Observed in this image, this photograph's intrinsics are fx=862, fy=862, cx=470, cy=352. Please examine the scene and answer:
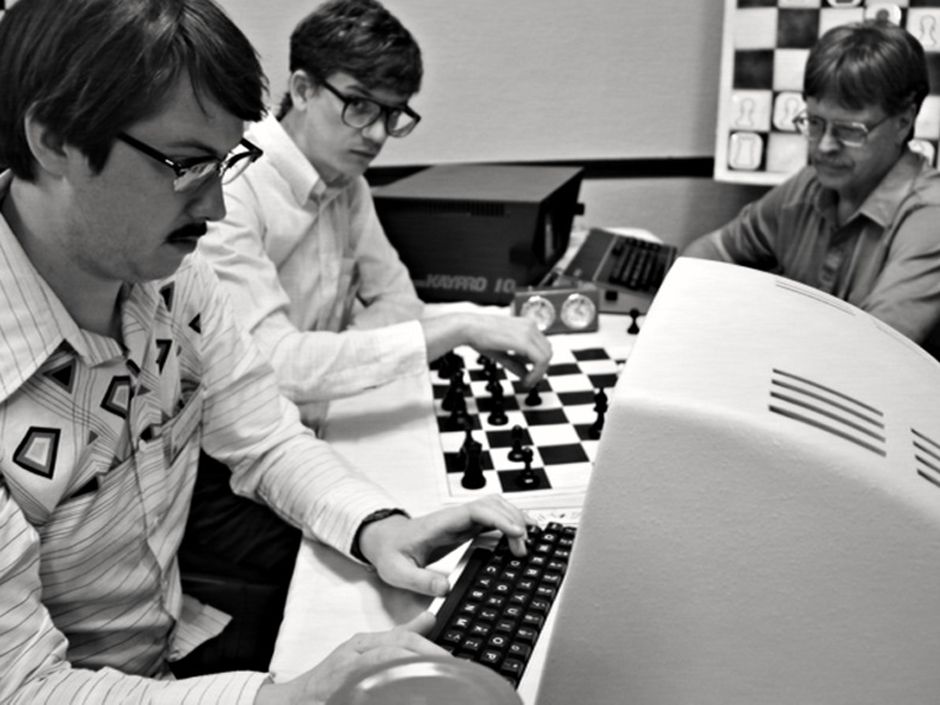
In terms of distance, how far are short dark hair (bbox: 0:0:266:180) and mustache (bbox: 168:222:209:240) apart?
0.11 meters

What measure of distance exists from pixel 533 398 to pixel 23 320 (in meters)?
0.90

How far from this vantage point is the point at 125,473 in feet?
3.18

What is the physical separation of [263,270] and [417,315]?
534 mm

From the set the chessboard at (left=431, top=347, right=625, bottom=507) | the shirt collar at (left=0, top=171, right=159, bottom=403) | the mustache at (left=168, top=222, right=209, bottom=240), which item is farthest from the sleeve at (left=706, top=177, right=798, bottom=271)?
the shirt collar at (left=0, top=171, right=159, bottom=403)

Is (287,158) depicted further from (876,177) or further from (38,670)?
(876,177)

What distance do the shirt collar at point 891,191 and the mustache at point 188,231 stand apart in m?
1.45

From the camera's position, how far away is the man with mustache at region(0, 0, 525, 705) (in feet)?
2.62

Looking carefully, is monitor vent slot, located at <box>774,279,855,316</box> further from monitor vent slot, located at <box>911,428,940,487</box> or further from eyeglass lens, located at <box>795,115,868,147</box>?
eyeglass lens, located at <box>795,115,868,147</box>

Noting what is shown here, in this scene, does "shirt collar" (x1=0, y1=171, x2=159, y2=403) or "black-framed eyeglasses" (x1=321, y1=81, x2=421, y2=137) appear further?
"black-framed eyeglasses" (x1=321, y1=81, x2=421, y2=137)

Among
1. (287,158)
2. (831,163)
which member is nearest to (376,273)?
(287,158)

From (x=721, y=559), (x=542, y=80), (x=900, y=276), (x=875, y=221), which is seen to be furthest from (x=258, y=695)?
(x=542, y=80)

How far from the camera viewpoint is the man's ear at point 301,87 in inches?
65.7

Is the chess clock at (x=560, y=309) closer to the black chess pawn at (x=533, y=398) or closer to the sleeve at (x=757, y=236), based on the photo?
the black chess pawn at (x=533, y=398)

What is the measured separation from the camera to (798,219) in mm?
2109
